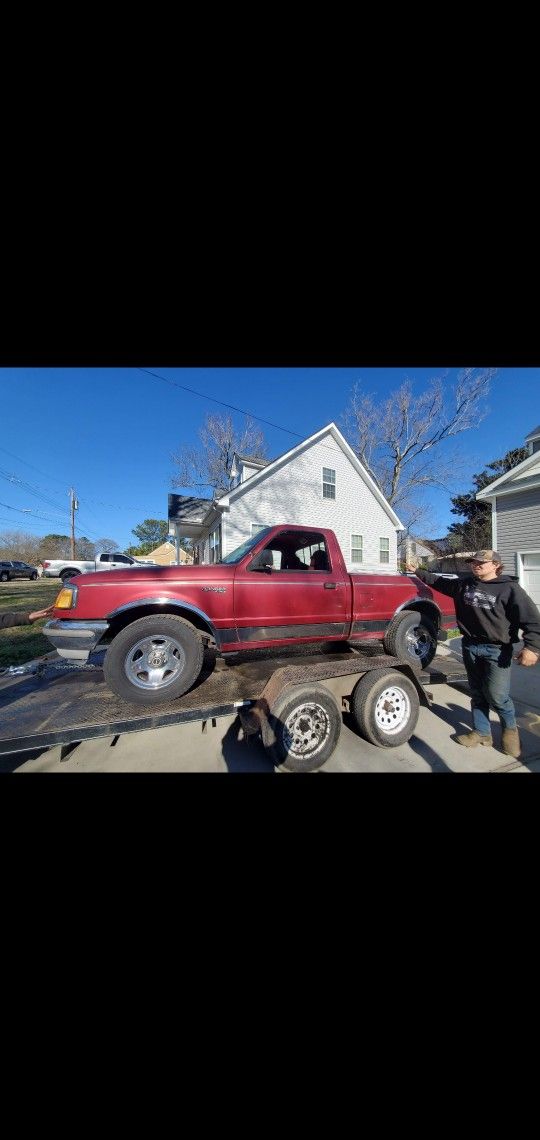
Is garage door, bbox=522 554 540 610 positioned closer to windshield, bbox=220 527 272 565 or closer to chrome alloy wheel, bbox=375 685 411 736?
chrome alloy wheel, bbox=375 685 411 736

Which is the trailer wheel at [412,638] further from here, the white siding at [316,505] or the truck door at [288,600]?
the white siding at [316,505]

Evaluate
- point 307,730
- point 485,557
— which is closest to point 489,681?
point 485,557

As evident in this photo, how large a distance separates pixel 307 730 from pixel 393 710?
97 cm

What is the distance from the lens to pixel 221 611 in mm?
2818

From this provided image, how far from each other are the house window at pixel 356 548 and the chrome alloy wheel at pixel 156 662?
10619 mm

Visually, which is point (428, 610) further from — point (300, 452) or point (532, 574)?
point (300, 452)

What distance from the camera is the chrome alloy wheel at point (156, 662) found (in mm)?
2555

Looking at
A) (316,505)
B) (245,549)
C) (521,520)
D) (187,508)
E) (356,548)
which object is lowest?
(245,549)

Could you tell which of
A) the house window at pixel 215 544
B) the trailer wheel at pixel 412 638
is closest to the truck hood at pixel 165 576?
the trailer wheel at pixel 412 638

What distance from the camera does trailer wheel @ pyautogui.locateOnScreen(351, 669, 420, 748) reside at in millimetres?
2955
